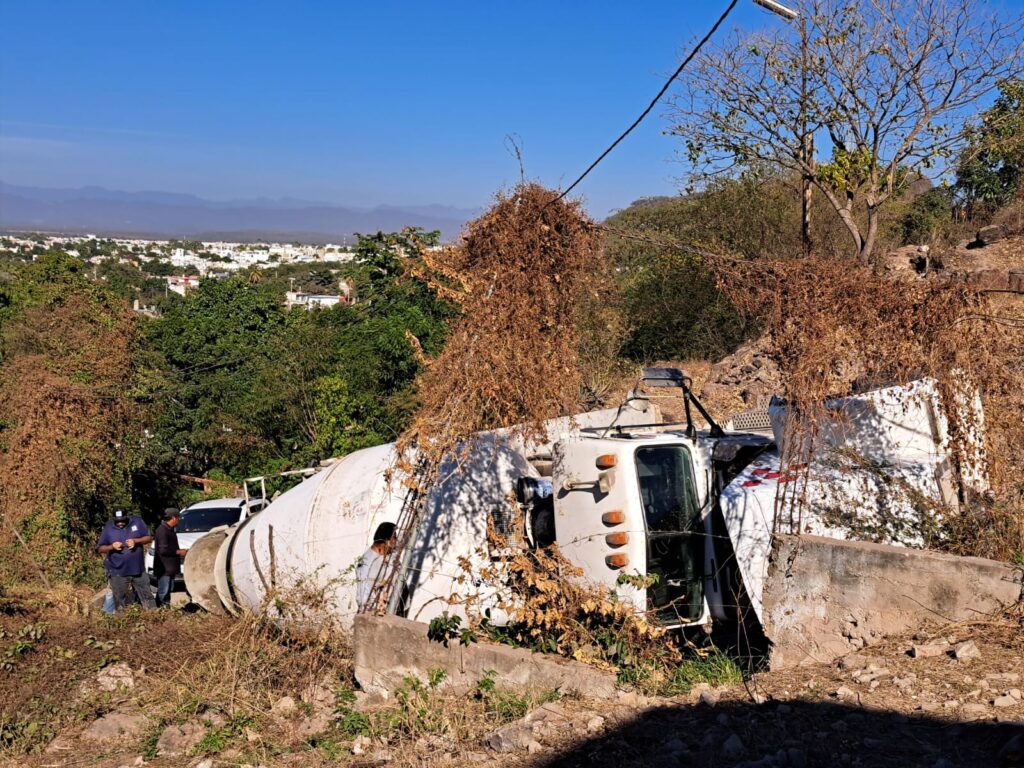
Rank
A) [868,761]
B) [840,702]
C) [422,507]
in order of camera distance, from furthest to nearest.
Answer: [422,507], [840,702], [868,761]

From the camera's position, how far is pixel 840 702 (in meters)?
5.32

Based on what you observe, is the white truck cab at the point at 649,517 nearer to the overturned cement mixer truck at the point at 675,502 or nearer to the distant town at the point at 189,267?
the overturned cement mixer truck at the point at 675,502

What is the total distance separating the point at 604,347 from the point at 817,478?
1153 cm

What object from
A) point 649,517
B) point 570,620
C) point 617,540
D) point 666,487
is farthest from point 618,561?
point 666,487

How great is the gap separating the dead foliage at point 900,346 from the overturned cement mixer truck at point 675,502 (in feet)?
0.54

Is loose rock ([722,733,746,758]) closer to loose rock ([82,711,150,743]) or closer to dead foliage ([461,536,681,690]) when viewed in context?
dead foliage ([461,536,681,690])

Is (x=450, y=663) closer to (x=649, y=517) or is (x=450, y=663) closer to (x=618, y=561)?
(x=618, y=561)

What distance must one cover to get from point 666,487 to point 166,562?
6755 millimetres

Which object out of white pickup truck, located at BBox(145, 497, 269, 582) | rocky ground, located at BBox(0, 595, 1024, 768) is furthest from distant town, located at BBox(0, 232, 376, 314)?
rocky ground, located at BBox(0, 595, 1024, 768)

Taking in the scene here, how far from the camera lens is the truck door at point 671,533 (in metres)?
7.13

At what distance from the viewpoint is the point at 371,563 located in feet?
26.8

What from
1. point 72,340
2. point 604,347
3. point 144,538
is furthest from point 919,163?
point 72,340

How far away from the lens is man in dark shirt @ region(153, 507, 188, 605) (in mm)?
11297

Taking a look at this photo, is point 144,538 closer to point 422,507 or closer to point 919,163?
point 422,507
